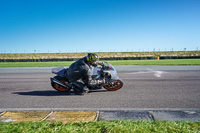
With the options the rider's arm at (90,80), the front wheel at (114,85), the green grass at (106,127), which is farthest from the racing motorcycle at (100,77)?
the green grass at (106,127)

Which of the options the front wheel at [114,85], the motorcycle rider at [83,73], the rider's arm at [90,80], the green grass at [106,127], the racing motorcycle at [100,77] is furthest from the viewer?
the front wheel at [114,85]

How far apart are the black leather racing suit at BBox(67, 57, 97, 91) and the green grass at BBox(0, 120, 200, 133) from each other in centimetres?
290

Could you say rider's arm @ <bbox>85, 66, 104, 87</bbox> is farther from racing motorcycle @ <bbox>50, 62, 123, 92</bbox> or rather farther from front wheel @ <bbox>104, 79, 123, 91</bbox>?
front wheel @ <bbox>104, 79, 123, 91</bbox>

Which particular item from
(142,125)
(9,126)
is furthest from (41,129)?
(142,125)

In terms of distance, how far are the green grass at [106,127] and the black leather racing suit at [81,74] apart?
290 centimetres

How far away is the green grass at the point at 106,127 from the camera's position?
9.03ft

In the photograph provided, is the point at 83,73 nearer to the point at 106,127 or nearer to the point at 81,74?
the point at 81,74

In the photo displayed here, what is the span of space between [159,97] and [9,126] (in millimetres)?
4257

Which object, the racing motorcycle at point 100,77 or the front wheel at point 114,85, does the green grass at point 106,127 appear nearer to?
the racing motorcycle at point 100,77

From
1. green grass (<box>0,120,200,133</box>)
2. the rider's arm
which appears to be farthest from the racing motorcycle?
Result: green grass (<box>0,120,200,133</box>)

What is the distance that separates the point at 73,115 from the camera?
367cm

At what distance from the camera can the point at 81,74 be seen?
235 inches

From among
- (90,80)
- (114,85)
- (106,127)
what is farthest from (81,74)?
(106,127)

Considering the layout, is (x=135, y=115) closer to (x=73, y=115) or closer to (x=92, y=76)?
(x=73, y=115)
